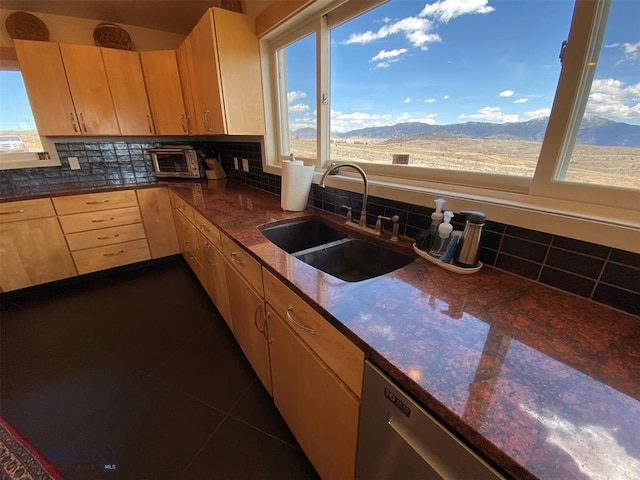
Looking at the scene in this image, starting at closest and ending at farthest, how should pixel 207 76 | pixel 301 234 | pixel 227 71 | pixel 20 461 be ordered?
pixel 20 461 → pixel 301 234 → pixel 227 71 → pixel 207 76

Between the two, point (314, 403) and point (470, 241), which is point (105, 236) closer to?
point (314, 403)

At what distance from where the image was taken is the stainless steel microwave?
279cm

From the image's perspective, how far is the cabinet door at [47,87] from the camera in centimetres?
211

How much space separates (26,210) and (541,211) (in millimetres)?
3325

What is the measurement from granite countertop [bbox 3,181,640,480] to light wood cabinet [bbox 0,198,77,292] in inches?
98.1

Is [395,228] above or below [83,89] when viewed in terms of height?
below

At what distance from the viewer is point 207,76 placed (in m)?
2.03

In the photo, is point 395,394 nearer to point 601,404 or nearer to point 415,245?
point 601,404

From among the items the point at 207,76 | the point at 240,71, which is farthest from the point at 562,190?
the point at 207,76

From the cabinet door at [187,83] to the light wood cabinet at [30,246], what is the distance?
1.35 m

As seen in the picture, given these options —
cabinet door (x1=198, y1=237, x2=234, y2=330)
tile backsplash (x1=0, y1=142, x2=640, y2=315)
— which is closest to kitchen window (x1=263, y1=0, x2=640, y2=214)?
tile backsplash (x1=0, y1=142, x2=640, y2=315)

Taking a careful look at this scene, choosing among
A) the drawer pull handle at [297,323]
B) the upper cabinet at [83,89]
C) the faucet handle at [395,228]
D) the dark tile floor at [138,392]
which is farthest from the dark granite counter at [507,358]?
the upper cabinet at [83,89]

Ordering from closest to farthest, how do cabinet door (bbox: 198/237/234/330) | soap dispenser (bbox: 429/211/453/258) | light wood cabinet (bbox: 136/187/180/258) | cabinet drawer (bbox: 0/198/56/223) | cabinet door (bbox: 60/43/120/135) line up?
soap dispenser (bbox: 429/211/453/258)
cabinet door (bbox: 198/237/234/330)
cabinet drawer (bbox: 0/198/56/223)
cabinet door (bbox: 60/43/120/135)
light wood cabinet (bbox: 136/187/180/258)

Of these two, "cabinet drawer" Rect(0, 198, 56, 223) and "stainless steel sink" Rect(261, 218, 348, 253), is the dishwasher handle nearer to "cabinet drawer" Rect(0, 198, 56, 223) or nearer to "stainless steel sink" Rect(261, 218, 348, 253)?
"stainless steel sink" Rect(261, 218, 348, 253)
